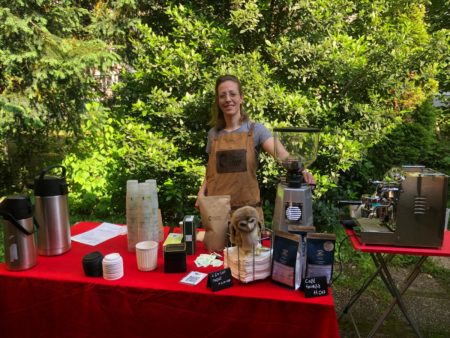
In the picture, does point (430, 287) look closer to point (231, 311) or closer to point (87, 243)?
point (231, 311)

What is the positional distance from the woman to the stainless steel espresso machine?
82cm

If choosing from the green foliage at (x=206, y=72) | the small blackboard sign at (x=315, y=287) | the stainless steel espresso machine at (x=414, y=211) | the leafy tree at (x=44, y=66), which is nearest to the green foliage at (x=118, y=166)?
the green foliage at (x=206, y=72)

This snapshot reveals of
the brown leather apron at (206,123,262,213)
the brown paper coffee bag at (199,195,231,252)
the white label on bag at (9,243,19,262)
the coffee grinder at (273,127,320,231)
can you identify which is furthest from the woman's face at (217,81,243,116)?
the white label on bag at (9,243,19,262)

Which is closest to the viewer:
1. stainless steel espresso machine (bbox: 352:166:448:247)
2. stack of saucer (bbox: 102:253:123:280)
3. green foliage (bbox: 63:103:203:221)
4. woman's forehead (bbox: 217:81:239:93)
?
stack of saucer (bbox: 102:253:123:280)

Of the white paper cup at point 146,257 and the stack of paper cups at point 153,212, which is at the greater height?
the stack of paper cups at point 153,212

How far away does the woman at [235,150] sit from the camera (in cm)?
235

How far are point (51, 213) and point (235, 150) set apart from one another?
1166 mm

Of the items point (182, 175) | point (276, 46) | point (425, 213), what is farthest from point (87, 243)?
point (276, 46)

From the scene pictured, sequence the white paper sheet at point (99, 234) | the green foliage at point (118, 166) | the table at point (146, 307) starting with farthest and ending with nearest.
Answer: the green foliage at point (118, 166) → the white paper sheet at point (99, 234) → the table at point (146, 307)

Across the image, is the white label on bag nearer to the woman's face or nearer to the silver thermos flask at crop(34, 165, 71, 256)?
the silver thermos flask at crop(34, 165, 71, 256)

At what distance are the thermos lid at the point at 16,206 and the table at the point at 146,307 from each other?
27 cm

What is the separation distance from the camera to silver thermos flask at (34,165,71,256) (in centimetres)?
176

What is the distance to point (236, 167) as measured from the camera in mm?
2381

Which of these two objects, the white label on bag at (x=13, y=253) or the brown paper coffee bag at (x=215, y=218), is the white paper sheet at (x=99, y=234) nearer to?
the white label on bag at (x=13, y=253)
